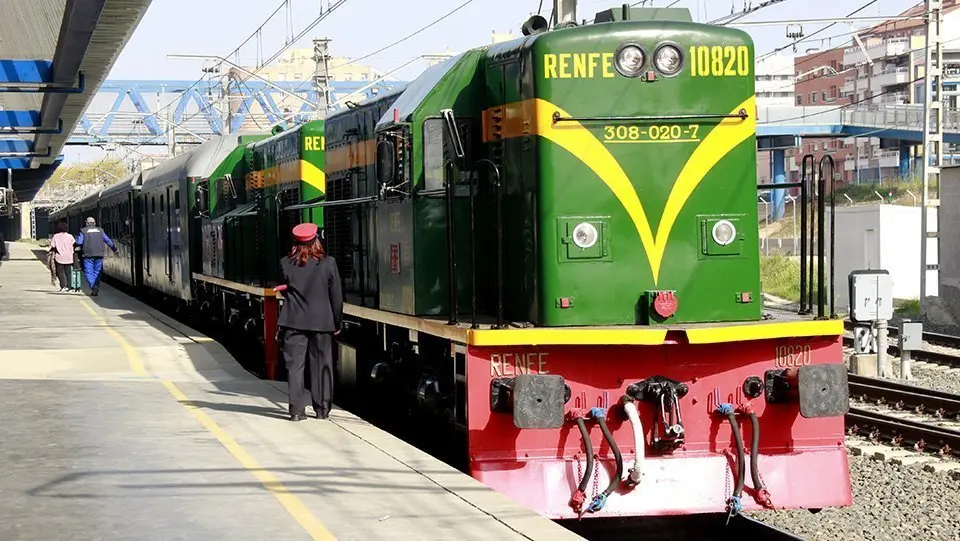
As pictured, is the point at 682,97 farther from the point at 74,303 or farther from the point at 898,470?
the point at 74,303

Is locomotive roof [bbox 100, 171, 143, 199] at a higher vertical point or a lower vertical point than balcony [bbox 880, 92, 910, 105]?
lower

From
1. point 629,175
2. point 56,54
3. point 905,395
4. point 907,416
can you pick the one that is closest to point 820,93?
point 56,54

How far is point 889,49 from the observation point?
9325cm

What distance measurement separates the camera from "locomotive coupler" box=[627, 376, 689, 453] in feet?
25.8

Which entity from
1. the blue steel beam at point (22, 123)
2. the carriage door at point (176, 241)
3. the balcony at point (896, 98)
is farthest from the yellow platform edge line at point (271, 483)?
the balcony at point (896, 98)

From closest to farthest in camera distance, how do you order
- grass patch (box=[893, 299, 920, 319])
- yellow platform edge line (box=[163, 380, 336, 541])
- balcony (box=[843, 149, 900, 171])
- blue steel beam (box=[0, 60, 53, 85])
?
yellow platform edge line (box=[163, 380, 336, 541])
blue steel beam (box=[0, 60, 53, 85])
grass patch (box=[893, 299, 920, 319])
balcony (box=[843, 149, 900, 171])

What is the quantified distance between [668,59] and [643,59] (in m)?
0.17

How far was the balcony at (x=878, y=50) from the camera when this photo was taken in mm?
92875

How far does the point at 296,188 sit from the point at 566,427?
691 cm

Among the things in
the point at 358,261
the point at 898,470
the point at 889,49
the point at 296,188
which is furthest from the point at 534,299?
the point at 889,49

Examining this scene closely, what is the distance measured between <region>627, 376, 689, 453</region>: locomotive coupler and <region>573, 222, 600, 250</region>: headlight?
0.97 metres

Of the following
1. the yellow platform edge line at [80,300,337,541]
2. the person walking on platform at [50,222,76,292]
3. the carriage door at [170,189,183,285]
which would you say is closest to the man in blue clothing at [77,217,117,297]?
the person walking on platform at [50,222,76,292]

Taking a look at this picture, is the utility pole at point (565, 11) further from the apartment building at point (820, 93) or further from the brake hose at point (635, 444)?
the apartment building at point (820, 93)

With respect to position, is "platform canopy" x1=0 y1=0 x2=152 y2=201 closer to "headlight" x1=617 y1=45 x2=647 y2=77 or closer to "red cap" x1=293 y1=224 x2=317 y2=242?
"red cap" x1=293 y1=224 x2=317 y2=242
